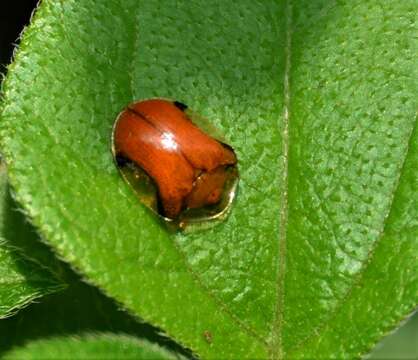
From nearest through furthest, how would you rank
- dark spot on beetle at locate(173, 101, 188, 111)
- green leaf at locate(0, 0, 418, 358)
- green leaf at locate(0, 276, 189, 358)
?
green leaf at locate(0, 0, 418, 358) → dark spot on beetle at locate(173, 101, 188, 111) → green leaf at locate(0, 276, 189, 358)

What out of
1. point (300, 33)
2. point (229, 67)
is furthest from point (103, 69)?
point (300, 33)

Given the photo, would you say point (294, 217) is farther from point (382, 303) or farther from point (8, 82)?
point (8, 82)

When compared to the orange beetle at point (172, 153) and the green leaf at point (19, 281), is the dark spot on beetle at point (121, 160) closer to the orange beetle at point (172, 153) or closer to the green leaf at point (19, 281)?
the orange beetle at point (172, 153)

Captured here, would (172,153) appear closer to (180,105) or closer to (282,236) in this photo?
(180,105)

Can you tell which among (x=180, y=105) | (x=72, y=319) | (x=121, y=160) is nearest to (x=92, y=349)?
(x=72, y=319)

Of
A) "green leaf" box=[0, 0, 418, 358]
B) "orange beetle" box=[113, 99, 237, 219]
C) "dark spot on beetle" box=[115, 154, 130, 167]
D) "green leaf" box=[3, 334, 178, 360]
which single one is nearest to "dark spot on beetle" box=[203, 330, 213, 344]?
"green leaf" box=[0, 0, 418, 358]

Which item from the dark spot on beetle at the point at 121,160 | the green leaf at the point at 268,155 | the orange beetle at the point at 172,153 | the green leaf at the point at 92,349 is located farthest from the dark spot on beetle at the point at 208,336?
the dark spot on beetle at the point at 121,160

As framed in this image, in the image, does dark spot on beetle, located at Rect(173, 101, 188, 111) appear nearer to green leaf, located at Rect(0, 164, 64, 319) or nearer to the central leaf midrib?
the central leaf midrib
